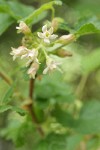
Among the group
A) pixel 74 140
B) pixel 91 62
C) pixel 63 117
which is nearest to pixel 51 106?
pixel 63 117

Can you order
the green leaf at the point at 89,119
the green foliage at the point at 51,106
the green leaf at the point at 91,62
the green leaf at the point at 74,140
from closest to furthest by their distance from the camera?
the green foliage at the point at 51,106
the green leaf at the point at 89,119
the green leaf at the point at 74,140
the green leaf at the point at 91,62

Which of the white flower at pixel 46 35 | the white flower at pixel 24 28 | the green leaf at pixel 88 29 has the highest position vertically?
the green leaf at pixel 88 29

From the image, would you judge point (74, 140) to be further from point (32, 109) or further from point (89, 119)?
point (32, 109)

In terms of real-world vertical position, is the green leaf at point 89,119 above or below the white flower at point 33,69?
above

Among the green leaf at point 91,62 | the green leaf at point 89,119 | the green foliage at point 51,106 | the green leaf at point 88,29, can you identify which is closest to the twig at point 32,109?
the green foliage at point 51,106

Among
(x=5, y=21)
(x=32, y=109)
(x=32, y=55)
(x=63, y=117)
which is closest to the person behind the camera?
(x=32, y=55)

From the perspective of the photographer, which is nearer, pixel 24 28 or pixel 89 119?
pixel 24 28

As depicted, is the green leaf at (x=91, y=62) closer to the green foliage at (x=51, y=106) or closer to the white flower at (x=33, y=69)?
the green foliage at (x=51, y=106)

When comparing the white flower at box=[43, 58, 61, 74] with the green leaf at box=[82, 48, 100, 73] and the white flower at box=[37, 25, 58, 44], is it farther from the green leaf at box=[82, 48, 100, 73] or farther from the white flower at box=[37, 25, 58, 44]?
the green leaf at box=[82, 48, 100, 73]

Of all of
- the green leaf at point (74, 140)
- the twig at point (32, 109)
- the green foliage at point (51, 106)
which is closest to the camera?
the green foliage at point (51, 106)
